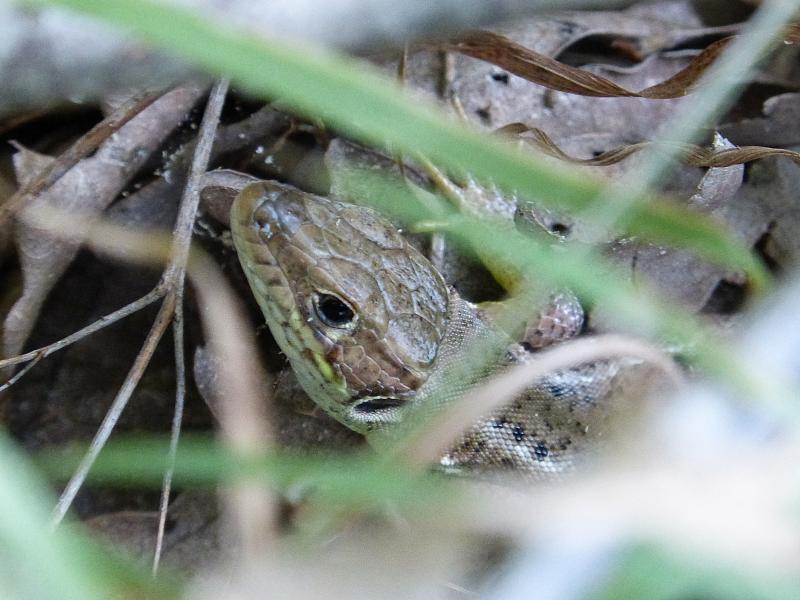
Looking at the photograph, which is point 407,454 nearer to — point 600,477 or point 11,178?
point 600,477

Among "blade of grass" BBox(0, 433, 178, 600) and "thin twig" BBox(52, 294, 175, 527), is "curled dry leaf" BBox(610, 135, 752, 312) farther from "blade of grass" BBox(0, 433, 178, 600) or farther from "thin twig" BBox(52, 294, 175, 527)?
"blade of grass" BBox(0, 433, 178, 600)

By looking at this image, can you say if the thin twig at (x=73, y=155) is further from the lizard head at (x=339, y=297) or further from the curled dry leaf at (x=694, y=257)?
the curled dry leaf at (x=694, y=257)

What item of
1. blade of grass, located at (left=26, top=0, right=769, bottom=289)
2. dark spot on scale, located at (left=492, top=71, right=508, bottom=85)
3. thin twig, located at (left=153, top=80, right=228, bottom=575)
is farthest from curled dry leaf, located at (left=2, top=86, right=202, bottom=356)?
blade of grass, located at (left=26, top=0, right=769, bottom=289)

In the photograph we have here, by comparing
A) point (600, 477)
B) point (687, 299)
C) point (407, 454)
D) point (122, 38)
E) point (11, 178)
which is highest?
point (122, 38)

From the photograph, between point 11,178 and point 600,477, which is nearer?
point 600,477

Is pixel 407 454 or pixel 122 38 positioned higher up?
pixel 122 38

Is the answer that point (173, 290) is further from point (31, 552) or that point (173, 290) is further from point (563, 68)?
point (31, 552)

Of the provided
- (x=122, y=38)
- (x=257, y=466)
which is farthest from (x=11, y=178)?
(x=257, y=466)

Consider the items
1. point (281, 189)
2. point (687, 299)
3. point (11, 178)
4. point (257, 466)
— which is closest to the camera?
point (257, 466)

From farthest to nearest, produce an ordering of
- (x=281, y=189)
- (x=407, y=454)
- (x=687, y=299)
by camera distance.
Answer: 1. (x=687, y=299)
2. (x=281, y=189)
3. (x=407, y=454)
